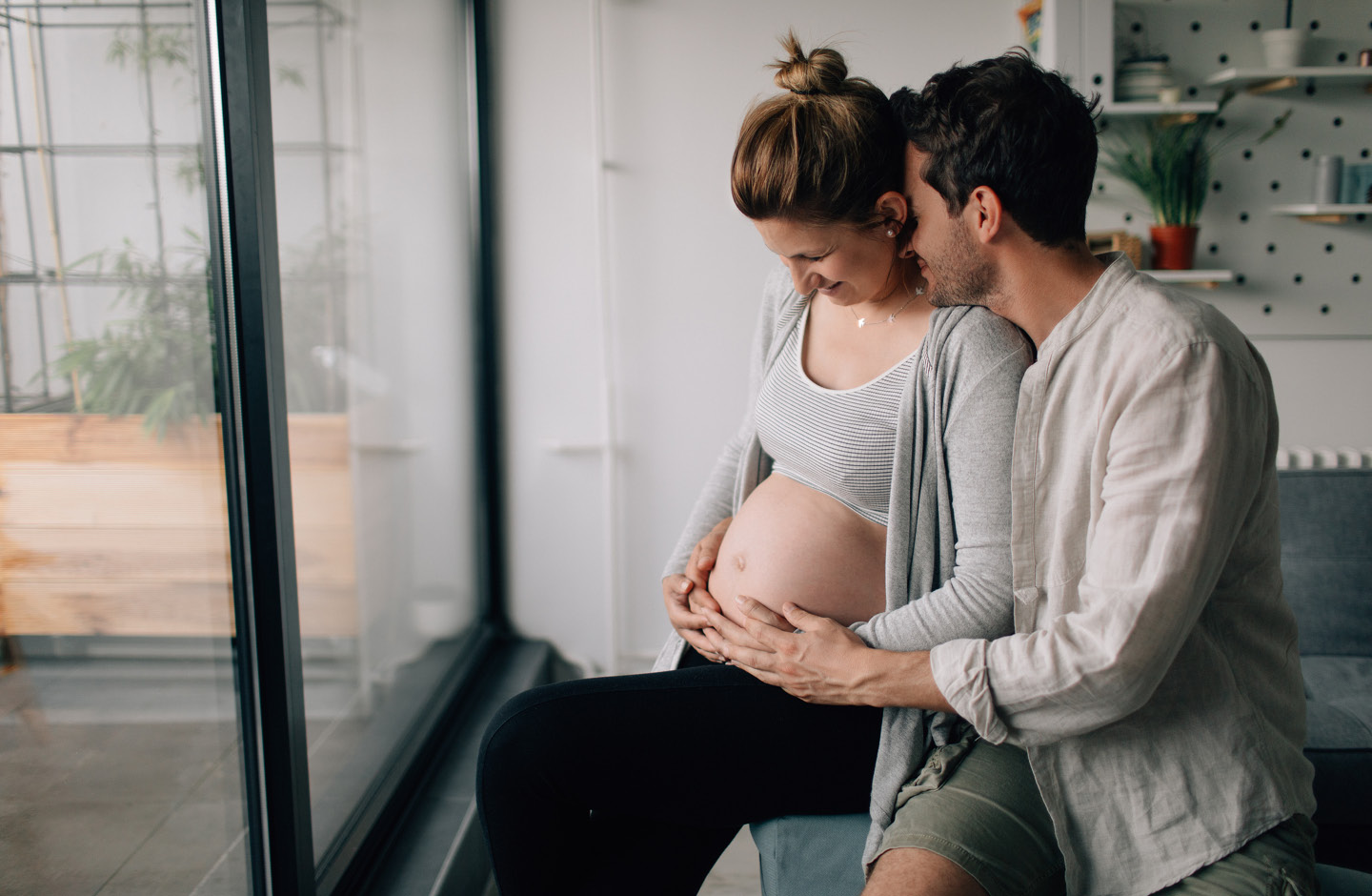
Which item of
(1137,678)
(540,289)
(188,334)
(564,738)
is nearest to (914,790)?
(1137,678)

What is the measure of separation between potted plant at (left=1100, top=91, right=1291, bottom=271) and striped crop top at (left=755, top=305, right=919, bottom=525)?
56.1 inches

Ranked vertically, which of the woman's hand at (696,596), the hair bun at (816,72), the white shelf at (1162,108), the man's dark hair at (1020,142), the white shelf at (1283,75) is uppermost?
the white shelf at (1283,75)

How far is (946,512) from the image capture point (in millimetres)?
1075

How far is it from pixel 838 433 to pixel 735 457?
337mm

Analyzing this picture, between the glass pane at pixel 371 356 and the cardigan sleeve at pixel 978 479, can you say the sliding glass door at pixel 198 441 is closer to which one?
the glass pane at pixel 371 356

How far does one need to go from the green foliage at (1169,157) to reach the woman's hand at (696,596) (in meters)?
1.55

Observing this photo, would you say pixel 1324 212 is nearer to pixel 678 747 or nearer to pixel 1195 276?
pixel 1195 276

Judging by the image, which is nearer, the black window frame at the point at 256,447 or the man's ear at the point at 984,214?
the man's ear at the point at 984,214

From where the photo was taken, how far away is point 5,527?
2.46 ft

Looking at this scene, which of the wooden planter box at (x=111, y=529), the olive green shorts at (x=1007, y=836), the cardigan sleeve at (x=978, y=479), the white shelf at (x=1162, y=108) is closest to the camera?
the wooden planter box at (x=111, y=529)

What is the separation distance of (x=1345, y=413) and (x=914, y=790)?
2.11 meters

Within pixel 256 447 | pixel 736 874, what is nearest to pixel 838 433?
pixel 256 447

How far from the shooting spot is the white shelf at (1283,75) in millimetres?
2154

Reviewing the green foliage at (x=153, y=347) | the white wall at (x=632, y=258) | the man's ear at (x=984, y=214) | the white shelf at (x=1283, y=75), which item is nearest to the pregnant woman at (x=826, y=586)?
the man's ear at (x=984, y=214)
